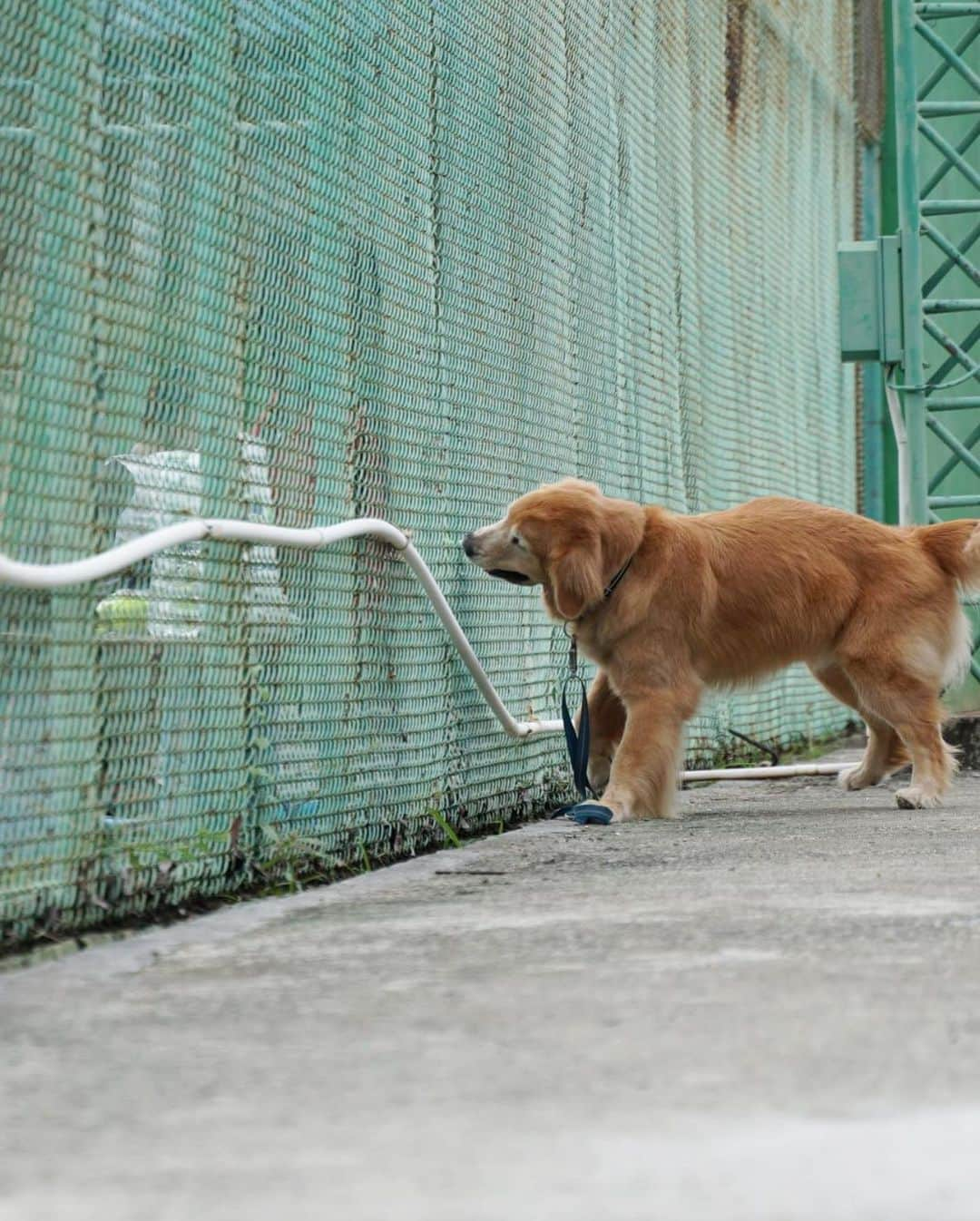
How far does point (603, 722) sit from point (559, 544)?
34.2 inches

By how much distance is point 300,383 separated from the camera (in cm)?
463

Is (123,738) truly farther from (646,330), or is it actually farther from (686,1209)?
(646,330)

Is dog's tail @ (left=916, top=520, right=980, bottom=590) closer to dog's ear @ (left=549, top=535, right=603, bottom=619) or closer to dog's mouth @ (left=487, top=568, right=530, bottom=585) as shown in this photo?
dog's ear @ (left=549, top=535, right=603, bottom=619)

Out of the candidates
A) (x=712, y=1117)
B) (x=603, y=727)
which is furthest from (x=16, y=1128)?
(x=603, y=727)

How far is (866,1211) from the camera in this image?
1780 millimetres

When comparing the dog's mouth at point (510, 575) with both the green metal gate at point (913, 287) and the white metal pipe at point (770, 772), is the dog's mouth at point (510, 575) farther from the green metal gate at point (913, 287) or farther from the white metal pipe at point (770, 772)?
the green metal gate at point (913, 287)

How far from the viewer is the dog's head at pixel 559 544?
5809 mm

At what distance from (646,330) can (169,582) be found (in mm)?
4192

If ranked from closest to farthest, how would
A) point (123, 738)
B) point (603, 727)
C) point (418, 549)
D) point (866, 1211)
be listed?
1. point (866, 1211)
2. point (123, 738)
3. point (418, 549)
4. point (603, 727)

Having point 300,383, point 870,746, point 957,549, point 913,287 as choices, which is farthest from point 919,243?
point 300,383

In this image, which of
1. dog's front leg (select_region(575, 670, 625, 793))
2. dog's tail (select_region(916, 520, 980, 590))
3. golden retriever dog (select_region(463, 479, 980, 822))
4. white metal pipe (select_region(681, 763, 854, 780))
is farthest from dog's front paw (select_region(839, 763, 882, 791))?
dog's front leg (select_region(575, 670, 625, 793))

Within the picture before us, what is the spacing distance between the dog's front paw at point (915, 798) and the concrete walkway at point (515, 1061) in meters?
2.31

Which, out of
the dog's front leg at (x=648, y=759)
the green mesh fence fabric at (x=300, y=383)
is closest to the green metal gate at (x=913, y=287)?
the green mesh fence fabric at (x=300, y=383)

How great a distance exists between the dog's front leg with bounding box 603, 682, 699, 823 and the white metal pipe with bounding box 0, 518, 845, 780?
0.36 meters
